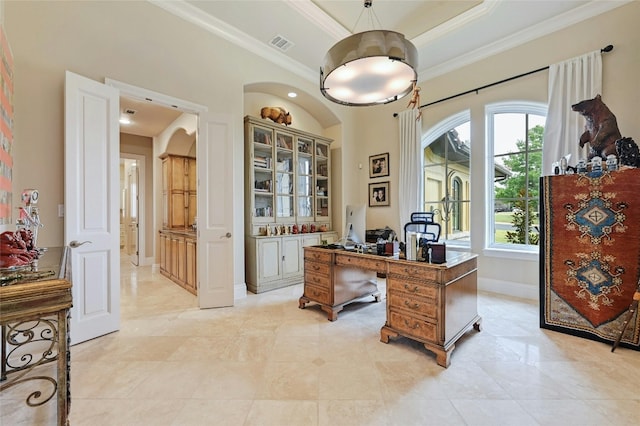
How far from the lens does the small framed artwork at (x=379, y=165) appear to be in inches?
198

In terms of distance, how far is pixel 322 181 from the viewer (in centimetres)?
527

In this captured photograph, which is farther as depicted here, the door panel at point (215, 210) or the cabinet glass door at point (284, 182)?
the cabinet glass door at point (284, 182)

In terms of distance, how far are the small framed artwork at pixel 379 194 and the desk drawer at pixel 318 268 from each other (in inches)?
96.0

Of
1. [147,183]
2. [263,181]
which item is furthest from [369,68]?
[147,183]

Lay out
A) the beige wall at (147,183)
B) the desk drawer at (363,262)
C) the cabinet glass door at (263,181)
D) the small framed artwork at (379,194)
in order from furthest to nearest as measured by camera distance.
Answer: the beige wall at (147,183), the small framed artwork at (379,194), the cabinet glass door at (263,181), the desk drawer at (363,262)

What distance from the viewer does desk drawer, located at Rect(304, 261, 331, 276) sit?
297 centimetres

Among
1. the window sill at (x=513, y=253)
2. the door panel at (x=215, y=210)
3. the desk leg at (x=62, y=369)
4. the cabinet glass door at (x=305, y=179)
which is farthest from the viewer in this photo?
the cabinet glass door at (x=305, y=179)

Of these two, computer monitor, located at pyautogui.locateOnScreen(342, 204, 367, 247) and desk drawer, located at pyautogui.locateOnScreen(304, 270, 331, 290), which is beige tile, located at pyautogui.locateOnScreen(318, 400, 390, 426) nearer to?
desk drawer, located at pyautogui.locateOnScreen(304, 270, 331, 290)

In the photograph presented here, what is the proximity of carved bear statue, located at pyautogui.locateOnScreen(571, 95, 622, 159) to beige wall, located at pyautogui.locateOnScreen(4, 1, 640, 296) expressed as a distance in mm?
598

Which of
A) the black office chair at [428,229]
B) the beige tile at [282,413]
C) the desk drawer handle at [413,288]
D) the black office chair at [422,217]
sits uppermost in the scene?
the black office chair at [422,217]

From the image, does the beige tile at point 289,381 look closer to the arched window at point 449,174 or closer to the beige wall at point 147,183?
the arched window at point 449,174

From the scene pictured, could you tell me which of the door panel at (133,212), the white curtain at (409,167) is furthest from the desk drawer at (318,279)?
the door panel at (133,212)

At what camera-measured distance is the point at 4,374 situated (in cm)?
186

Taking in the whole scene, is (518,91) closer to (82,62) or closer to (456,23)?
(456,23)
